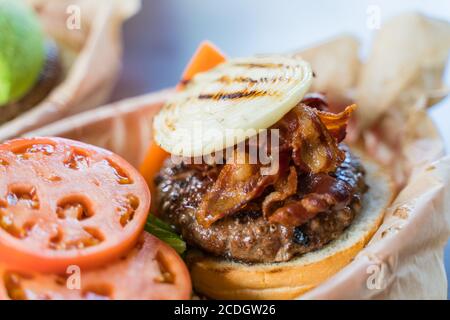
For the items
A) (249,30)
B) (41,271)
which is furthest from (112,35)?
(41,271)

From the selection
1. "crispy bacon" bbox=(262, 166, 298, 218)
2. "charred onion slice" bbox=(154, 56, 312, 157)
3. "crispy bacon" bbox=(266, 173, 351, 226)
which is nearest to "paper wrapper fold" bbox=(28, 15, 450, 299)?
"crispy bacon" bbox=(266, 173, 351, 226)

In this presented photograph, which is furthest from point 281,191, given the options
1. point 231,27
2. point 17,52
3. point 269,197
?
point 231,27

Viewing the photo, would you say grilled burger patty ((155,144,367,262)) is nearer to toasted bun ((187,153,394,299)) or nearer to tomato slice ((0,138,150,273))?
toasted bun ((187,153,394,299))

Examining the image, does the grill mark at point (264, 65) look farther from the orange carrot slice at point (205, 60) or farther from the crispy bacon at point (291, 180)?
the orange carrot slice at point (205, 60)

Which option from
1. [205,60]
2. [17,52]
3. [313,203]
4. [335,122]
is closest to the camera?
[313,203]

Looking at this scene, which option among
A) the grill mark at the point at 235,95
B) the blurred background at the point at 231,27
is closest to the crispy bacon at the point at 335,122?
the grill mark at the point at 235,95

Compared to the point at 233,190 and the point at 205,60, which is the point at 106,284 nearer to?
the point at 233,190
